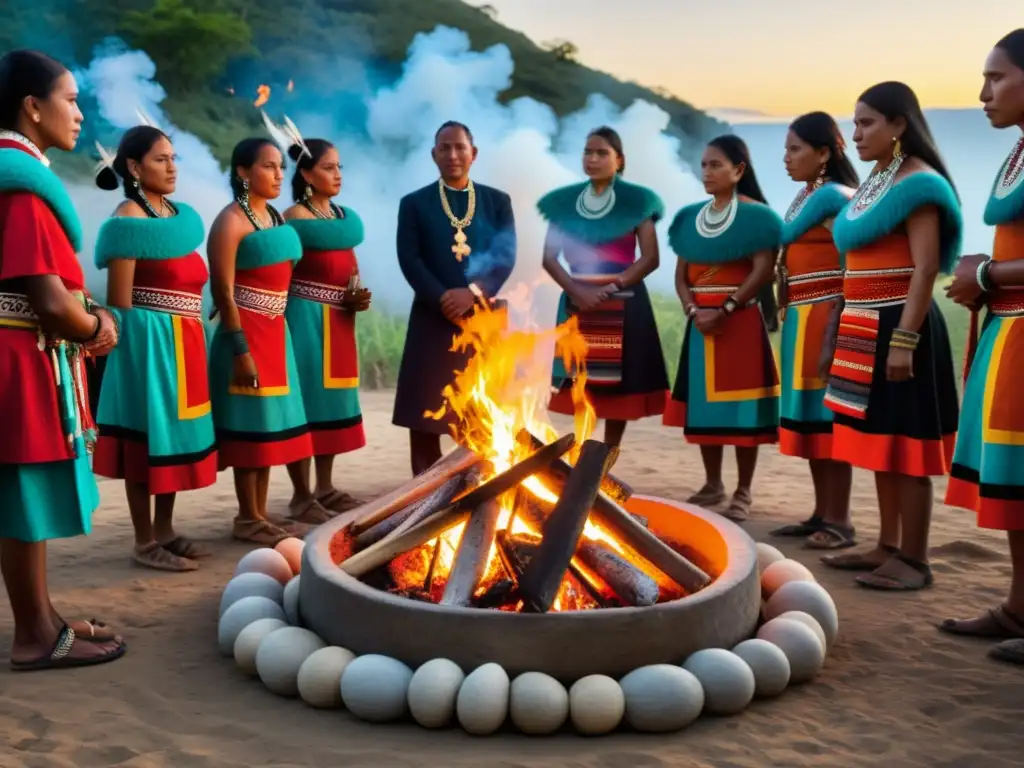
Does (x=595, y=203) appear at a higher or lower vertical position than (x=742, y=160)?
lower

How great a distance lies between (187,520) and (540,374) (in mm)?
2587

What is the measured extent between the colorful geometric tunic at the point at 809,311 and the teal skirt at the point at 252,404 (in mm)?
2628

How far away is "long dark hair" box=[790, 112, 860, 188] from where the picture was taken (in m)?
4.97

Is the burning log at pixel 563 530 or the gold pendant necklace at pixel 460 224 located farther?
the gold pendant necklace at pixel 460 224

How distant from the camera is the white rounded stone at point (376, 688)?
2877 mm

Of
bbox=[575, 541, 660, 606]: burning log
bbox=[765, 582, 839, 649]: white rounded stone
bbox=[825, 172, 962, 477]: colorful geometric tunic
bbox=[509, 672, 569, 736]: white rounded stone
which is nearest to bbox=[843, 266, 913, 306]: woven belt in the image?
bbox=[825, 172, 962, 477]: colorful geometric tunic

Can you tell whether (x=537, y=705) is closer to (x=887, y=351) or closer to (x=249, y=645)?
(x=249, y=645)

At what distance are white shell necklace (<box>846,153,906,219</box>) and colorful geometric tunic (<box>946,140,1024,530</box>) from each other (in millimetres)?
579

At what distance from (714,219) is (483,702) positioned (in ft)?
11.5

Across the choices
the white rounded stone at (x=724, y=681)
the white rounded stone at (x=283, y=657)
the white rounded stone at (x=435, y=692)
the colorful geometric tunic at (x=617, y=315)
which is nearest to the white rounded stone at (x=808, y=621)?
the white rounded stone at (x=724, y=681)

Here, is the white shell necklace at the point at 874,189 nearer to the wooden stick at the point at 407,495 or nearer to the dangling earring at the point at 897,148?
the dangling earring at the point at 897,148

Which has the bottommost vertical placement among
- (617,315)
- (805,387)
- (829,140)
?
(805,387)

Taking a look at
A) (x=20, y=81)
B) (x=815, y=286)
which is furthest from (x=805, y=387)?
(x=20, y=81)

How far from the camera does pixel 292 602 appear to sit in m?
3.63
